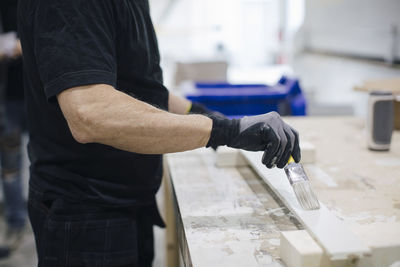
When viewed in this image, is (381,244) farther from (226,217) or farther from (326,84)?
(326,84)

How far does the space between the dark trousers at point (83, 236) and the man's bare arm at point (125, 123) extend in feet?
0.76

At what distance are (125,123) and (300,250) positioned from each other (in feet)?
1.24

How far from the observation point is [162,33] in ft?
22.6

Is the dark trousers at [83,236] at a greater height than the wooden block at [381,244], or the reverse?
the wooden block at [381,244]

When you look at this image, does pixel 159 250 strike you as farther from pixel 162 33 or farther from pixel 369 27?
pixel 162 33

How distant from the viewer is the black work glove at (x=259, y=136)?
82 centimetres

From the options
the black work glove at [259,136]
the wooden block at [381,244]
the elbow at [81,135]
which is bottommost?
the wooden block at [381,244]

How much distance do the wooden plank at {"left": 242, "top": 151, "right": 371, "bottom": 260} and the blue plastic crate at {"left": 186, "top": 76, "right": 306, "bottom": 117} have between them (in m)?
1.07

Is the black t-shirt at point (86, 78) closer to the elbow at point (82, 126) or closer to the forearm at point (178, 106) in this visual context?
the elbow at point (82, 126)

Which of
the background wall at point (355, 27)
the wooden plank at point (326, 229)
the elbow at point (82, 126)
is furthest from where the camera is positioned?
the background wall at point (355, 27)

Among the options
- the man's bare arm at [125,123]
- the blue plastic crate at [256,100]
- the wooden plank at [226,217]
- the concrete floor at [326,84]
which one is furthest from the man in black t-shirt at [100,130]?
the concrete floor at [326,84]

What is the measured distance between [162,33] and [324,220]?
21.3ft

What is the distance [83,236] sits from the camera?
909 millimetres

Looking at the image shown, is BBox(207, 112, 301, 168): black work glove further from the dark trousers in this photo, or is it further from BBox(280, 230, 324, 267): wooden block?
the dark trousers
